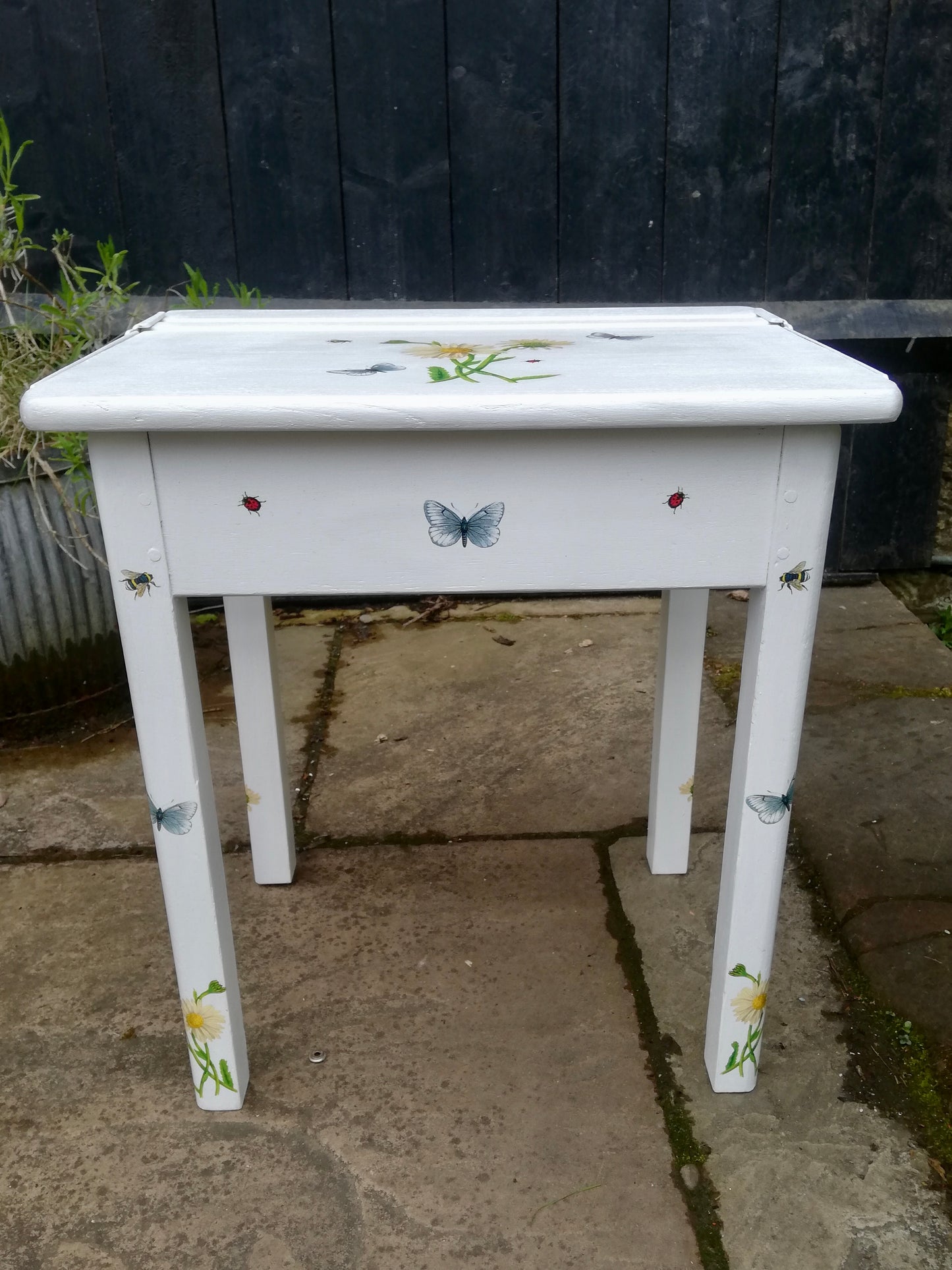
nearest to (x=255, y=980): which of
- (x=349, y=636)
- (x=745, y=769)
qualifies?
(x=745, y=769)

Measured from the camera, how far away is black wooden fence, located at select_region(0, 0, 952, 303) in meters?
2.32

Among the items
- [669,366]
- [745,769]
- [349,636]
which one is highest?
[669,366]

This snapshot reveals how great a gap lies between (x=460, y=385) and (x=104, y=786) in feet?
4.26

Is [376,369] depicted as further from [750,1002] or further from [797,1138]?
[797,1138]

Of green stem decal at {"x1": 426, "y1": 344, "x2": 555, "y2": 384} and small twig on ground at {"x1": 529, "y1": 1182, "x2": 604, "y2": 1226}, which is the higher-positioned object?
green stem decal at {"x1": 426, "y1": 344, "x2": 555, "y2": 384}

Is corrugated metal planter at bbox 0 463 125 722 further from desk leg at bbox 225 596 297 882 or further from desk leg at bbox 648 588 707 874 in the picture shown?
desk leg at bbox 648 588 707 874

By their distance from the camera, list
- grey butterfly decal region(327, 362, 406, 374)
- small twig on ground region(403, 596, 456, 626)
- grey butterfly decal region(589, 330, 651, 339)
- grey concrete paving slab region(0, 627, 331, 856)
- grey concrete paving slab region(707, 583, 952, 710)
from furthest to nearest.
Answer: small twig on ground region(403, 596, 456, 626) < grey concrete paving slab region(707, 583, 952, 710) < grey concrete paving slab region(0, 627, 331, 856) < grey butterfly decal region(589, 330, 651, 339) < grey butterfly decal region(327, 362, 406, 374)

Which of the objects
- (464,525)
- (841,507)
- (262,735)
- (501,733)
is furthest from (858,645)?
(464,525)

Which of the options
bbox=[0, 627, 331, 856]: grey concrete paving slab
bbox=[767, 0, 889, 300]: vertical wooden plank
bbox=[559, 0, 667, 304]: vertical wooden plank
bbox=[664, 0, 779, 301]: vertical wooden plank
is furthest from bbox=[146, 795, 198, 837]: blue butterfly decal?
bbox=[767, 0, 889, 300]: vertical wooden plank

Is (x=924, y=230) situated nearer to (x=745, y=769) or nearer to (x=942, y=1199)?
(x=745, y=769)

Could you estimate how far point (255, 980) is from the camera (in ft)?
4.80

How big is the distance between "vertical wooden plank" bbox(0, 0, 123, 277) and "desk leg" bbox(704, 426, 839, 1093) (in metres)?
1.96

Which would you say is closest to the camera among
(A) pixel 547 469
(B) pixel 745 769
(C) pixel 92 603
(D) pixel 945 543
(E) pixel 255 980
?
(A) pixel 547 469

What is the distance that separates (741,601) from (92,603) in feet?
5.01
